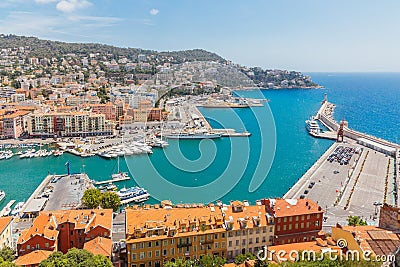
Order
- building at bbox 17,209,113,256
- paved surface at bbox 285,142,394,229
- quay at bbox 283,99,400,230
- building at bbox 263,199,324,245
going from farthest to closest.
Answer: quay at bbox 283,99,400,230, paved surface at bbox 285,142,394,229, building at bbox 263,199,324,245, building at bbox 17,209,113,256

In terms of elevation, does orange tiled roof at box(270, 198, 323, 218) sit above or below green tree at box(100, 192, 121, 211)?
above

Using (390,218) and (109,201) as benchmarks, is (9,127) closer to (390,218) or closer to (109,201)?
(109,201)

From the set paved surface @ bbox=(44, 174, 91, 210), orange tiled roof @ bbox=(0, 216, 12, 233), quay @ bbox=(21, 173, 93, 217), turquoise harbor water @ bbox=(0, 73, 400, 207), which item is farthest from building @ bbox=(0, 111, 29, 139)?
orange tiled roof @ bbox=(0, 216, 12, 233)

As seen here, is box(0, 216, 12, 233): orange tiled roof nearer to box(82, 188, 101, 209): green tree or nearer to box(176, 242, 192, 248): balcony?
box(82, 188, 101, 209): green tree

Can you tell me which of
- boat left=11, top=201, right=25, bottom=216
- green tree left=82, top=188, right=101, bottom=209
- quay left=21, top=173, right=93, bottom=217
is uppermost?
green tree left=82, top=188, right=101, bottom=209

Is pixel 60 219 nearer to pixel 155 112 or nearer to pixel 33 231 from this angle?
pixel 33 231

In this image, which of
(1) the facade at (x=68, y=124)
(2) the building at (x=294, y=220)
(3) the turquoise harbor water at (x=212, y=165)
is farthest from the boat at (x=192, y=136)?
(2) the building at (x=294, y=220)

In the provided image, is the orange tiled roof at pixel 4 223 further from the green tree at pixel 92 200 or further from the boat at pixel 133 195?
the boat at pixel 133 195

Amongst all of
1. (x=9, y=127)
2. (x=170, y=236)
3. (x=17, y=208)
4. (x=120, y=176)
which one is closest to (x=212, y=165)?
(x=120, y=176)
